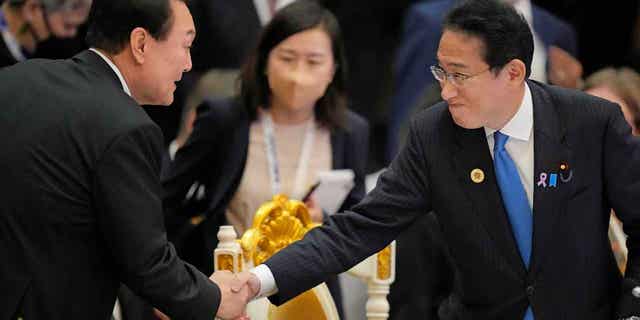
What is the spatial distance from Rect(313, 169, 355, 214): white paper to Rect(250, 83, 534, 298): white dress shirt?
991 millimetres

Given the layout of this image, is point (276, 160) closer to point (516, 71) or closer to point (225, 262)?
point (225, 262)

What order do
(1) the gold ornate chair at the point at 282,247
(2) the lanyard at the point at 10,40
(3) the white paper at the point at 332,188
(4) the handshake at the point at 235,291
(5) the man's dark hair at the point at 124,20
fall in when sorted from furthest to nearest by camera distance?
(2) the lanyard at the point at 10,40 → (3) the white paper at the point at 332,188 → (1) the gold ornate chair at the point at 282,247 → (4) the handshake at the point at 235,291 → (5) the man's dark hair at the point at 124,20

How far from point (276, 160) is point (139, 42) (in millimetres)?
1480

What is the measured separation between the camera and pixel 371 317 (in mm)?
3979

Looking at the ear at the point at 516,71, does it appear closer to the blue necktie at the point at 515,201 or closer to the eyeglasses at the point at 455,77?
the eyeglasses at the point at 455,77

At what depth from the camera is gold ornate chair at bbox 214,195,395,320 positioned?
3701mm

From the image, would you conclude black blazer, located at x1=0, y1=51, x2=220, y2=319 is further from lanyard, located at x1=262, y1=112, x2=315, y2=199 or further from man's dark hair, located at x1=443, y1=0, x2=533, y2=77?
lanyard, located at x1=262, y1=112, x2=315, y2=199

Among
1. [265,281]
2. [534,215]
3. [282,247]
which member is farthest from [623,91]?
[265,281]

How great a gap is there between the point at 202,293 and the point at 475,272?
79 cm

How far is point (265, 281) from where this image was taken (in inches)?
140

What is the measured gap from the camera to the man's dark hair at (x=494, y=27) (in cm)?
343

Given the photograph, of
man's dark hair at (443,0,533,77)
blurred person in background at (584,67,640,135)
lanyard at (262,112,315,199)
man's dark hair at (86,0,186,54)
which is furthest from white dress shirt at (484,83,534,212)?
blurred person in background at (584,67,640,135)

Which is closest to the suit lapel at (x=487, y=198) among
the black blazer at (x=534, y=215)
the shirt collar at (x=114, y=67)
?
the black blazer at (x=534, y=215)

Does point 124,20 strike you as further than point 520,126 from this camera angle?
No
